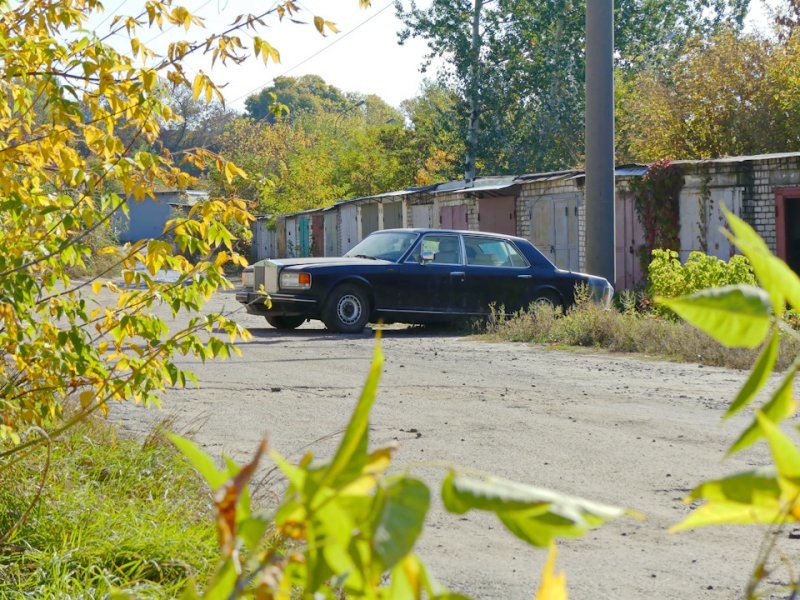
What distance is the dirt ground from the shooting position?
460cm

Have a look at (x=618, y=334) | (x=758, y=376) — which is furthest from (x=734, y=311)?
(x=618, y=334)

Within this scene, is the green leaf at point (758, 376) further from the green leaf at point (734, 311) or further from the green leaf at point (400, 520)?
the green leaf at point (400, 520)

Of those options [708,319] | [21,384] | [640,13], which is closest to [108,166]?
[21,384]

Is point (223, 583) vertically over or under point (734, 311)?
under

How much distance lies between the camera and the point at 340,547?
66cm

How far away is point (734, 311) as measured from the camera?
0.72 meters

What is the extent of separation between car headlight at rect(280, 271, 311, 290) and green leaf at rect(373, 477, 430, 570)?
14976 millimetres

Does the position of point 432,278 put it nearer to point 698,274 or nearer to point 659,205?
point 698,274

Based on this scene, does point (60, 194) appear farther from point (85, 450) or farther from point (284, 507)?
point (284, 507)

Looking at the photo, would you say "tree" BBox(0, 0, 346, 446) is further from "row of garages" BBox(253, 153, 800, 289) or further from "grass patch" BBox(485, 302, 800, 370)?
"row of garages" BBox(253, 153, 800, 289)

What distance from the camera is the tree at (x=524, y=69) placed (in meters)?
44.2

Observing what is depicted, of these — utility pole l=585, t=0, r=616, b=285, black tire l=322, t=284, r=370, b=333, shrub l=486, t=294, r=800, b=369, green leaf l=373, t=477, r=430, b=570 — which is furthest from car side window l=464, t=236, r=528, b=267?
green leaf l=373, t=477, r=430, b=570

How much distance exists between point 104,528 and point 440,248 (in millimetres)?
12826

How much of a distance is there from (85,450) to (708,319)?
524 cm
